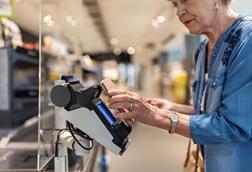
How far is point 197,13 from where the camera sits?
4.33 feet

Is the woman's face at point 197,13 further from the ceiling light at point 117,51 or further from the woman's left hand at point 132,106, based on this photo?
the ceiling light at point 117,51

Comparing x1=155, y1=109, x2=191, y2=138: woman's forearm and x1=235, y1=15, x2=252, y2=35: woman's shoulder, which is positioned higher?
x1=235, y1=15, x2=252, y2=35: woman's shoulder

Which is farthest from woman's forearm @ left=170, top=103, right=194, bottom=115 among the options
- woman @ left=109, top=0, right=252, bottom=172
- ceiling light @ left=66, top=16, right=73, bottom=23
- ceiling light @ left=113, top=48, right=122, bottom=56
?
ceiling light @ left=113, top=48, right=122, bottom=56

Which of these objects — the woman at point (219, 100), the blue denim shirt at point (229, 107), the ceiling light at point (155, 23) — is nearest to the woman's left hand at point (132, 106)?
the woman at point (219, 100)

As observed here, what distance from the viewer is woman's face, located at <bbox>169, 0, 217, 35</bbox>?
4.29 feet

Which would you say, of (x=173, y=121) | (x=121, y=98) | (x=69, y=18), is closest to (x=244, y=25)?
(x=173, y=121)

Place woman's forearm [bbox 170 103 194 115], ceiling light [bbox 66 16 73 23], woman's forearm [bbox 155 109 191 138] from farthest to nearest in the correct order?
ceiling light [bbox 66 16 73 23]
woman's forearm [bbox 170 103 194 115]
woman's forearm [bbox 155 109 191 138]

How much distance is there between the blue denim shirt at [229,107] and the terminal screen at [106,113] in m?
0.31

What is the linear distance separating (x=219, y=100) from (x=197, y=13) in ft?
1.16

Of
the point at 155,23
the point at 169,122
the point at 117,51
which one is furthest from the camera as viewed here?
the point at 117,51

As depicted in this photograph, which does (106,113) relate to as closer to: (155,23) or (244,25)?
(244,25)

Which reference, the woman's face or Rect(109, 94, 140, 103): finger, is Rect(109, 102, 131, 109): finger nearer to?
Rect(109, 94, 140, 103): finger

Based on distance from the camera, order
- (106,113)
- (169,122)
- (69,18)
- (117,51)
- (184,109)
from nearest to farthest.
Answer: (106,113), (169,122), (184,109), (69,18), (117,51)

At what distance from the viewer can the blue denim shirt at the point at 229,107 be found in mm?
1205
